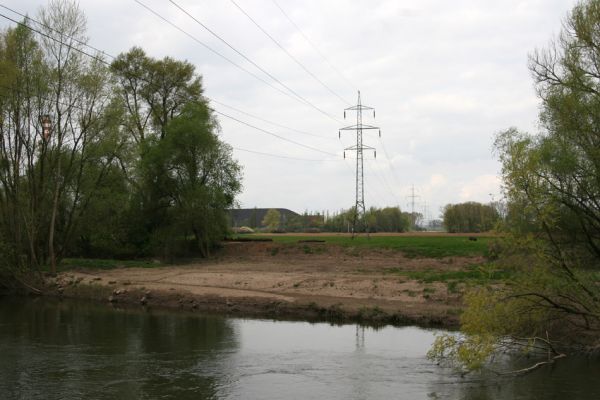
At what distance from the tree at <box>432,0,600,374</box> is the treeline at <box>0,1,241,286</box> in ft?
87.1

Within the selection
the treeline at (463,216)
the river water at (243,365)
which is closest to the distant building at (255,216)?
the treeline at (463,216)

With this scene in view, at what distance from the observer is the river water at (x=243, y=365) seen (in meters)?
14.4

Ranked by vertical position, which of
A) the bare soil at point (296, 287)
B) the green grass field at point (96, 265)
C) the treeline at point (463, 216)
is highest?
the treeline at point (463, 216)

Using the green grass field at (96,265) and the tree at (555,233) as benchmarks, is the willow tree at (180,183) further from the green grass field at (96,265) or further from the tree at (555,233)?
the tree at (555,233)

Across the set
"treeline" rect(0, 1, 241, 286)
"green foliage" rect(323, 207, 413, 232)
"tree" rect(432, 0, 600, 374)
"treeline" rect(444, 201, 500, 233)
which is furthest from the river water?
"green foliage" rect(323, 207, 413, 232)

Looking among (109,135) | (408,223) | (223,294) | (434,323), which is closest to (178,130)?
(109,135)

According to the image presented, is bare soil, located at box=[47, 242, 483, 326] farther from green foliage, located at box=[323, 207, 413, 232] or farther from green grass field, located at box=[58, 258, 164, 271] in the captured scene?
green foliage, located at box=[323, 207, 413, 232]

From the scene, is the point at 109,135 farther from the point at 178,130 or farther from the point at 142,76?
the point at 142,76

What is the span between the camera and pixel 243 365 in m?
17.5

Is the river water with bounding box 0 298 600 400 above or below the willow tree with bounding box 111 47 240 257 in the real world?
below

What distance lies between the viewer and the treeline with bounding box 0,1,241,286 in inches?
1409

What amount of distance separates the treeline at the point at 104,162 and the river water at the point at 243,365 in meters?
14.6

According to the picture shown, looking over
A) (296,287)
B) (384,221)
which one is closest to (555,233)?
(296,287)

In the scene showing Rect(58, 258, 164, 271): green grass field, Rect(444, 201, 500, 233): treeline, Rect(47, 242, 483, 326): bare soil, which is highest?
Rect(444, 201, 500, 233): treeline
